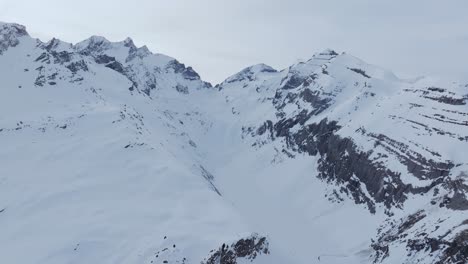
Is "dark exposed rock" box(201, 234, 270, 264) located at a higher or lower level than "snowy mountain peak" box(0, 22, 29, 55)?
lower

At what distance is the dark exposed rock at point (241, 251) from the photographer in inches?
2060

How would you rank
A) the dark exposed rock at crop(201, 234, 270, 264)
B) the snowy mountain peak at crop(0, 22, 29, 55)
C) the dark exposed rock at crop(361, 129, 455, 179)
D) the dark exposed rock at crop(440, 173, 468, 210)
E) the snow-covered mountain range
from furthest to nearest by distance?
the snowy mountain peak at crop(0, 22, 29, 55) → the dark exposed rock at crop(361, 129, 455, 179) → the dark exposed rock at crop(440, 173, 468, 210) → the snow-covered mountain range → the dark exposed rock at crop(201, 234, 270, 264)

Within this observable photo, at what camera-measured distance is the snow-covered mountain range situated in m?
57.4

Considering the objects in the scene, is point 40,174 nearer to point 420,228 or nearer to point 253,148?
point 420,228

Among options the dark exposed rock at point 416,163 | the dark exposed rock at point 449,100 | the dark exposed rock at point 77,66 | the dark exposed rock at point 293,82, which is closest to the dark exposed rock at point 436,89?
the dark exposed rock at point 449,100

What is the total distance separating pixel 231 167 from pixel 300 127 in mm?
20136

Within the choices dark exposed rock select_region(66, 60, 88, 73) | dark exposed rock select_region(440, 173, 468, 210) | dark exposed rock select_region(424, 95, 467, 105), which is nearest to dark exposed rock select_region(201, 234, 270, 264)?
dark exposed rock select_region(440, 173, 468, 210)

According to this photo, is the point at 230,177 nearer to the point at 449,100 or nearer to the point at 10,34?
the point at 449,100

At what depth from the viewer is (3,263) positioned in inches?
2132

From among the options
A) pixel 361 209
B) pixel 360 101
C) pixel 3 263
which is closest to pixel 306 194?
pixel 361 209

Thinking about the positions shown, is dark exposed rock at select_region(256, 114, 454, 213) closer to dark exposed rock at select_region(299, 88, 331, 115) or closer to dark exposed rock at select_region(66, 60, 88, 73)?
dark exposed rock at select_region(299, 88, 331, 115)

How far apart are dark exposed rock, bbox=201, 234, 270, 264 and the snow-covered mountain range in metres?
0.16

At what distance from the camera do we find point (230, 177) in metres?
126

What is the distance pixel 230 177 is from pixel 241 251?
236ft
